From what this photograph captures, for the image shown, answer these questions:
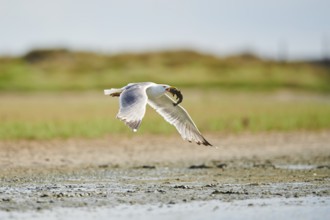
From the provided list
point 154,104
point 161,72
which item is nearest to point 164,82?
point 161,72

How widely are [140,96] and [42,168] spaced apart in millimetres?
2938

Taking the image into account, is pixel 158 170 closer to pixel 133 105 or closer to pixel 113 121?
pixel 133 105

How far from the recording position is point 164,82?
157ft

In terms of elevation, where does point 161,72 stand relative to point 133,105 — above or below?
above

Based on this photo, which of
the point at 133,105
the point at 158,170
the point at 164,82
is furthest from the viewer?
the point at 164,82

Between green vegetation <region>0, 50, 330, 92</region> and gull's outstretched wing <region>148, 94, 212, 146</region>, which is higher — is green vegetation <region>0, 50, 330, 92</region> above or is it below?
above

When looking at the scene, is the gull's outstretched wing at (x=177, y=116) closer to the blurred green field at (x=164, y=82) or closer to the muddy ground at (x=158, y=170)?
the muddy ground at (x=158, y=170)

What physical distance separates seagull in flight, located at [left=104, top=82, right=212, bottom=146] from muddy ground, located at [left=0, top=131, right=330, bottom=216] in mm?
686

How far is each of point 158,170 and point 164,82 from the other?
33847 mm

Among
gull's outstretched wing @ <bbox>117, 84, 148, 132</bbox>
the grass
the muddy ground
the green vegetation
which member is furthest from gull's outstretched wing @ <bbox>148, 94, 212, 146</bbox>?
the green vegetation

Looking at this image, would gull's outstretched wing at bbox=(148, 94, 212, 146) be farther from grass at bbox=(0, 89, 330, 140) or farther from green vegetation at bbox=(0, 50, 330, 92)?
green vegetation at bbox=(0, 50, 330, 92)

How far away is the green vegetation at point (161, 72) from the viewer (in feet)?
153

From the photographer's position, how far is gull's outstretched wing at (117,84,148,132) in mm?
11039

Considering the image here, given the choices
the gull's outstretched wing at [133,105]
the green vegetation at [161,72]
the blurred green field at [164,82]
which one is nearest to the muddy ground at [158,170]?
the gull's outstretched wing at [133,105]
